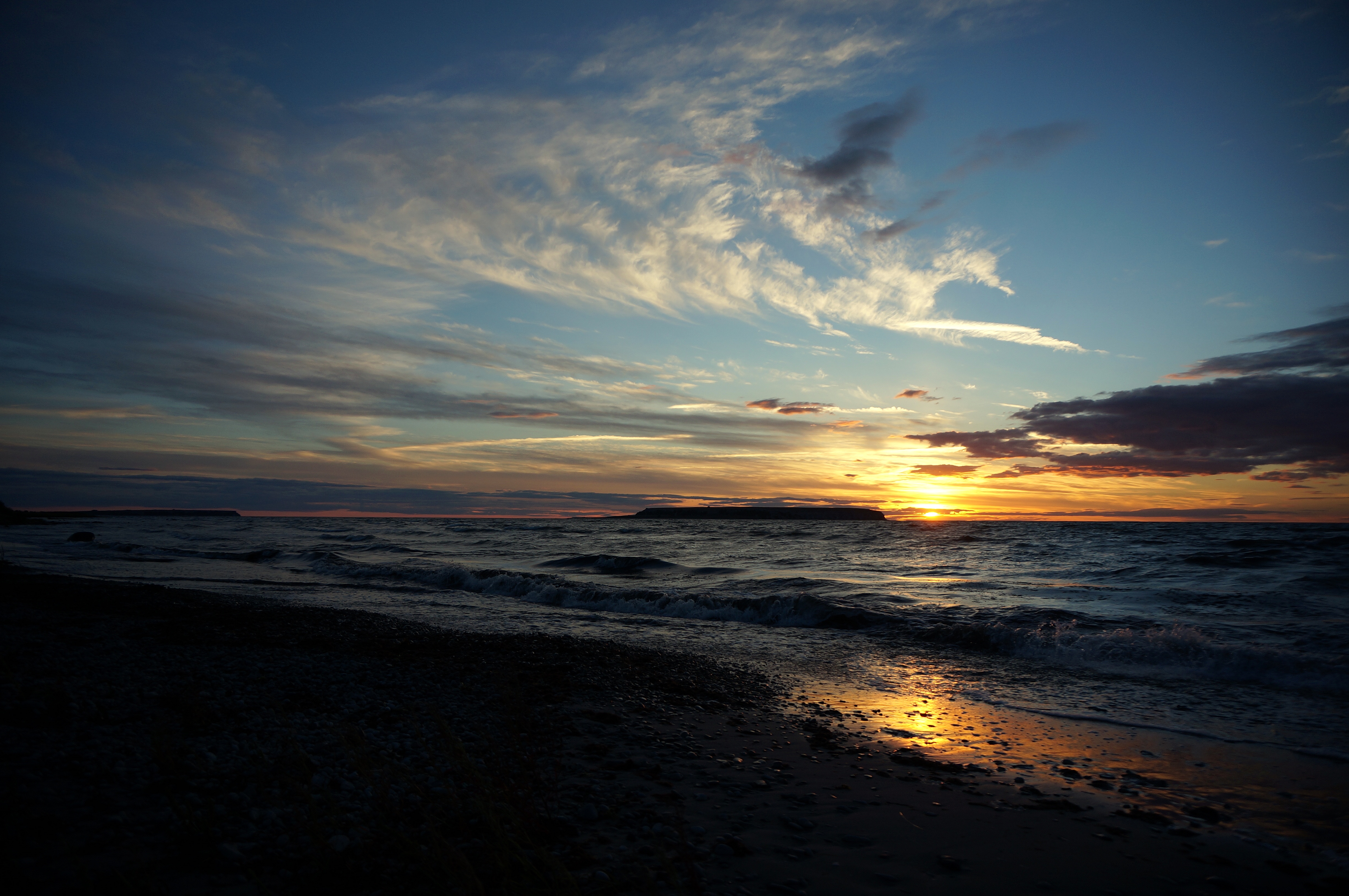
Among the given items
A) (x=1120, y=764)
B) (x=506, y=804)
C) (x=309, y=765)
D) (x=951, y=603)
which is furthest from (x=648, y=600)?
(x=506, y=804)

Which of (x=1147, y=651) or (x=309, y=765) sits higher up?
(x=309, y=765)

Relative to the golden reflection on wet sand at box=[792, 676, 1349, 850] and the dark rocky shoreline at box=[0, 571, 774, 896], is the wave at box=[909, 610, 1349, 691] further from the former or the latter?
the dark rocky shoreline at box=[0, 571, 774, 896]

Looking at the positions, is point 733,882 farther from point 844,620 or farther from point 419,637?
point 844,620

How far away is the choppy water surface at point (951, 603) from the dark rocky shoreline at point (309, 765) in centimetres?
435

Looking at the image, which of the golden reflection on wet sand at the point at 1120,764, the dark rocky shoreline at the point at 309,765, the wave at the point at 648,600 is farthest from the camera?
the wave at the point at 648,600

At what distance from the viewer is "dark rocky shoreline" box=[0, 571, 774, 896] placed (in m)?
3.42

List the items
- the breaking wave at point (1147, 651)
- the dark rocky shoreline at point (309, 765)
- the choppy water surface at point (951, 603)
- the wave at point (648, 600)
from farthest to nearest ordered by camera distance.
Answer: the wave at point (648, 600), the breaking wave at point (1147, 651), the choppy water surface at point (951, 603), the dark rocky shoreline at point (309, 765)

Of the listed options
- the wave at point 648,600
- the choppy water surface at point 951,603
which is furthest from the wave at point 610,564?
the wave at point 648,600

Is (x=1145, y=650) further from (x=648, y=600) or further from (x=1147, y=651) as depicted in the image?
(x=648, y=600)

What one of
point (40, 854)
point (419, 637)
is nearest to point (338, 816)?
point (40, 854)

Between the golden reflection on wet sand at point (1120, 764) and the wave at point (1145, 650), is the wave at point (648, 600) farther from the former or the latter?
the golden reflection on wet sand at point (1120, 764)

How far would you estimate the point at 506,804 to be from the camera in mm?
4266

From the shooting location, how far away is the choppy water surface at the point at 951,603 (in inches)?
361

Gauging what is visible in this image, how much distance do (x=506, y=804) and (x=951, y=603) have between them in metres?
15.1
